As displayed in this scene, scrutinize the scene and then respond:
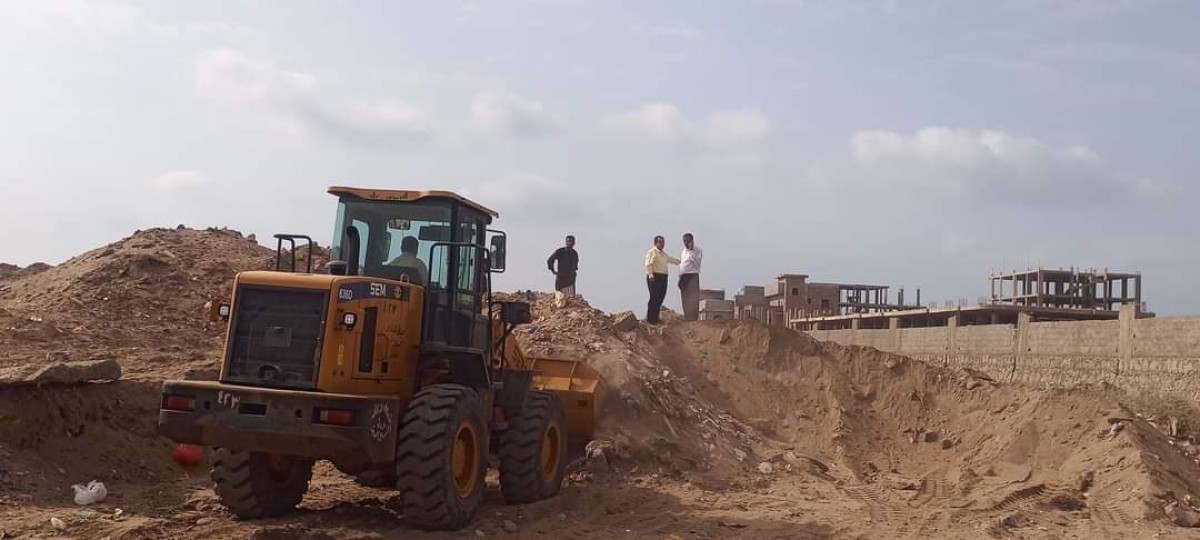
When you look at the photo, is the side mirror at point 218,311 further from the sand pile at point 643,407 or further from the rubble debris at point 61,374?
the sand pile at point 643,407

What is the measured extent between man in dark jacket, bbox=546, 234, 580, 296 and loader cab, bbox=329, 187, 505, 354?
24.3 feet

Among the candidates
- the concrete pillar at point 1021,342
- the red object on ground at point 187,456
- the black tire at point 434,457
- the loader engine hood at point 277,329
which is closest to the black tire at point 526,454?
the black tire at point 434,457

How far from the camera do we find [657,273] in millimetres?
16688

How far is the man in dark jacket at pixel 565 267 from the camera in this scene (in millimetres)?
16594

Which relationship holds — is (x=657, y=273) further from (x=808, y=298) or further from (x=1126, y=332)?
(x=808, y=298)

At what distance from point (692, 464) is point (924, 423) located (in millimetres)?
5138

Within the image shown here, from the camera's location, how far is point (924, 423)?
623 inches

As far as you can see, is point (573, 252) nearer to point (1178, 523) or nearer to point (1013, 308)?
point (1178, 523)

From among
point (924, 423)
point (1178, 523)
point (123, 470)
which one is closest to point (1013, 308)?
point (924, 423)

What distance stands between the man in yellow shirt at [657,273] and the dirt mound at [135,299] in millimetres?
6191

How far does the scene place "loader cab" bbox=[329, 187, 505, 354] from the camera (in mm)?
8859

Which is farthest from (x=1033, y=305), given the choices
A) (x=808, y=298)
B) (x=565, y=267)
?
(x=565, y=267)

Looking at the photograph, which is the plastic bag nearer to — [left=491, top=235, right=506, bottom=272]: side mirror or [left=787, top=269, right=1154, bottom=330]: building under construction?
[left=491, top=235, right=506, bottom=272]: side mirror

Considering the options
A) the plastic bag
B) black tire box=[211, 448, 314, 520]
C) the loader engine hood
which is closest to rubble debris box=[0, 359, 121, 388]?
the plastic bag
